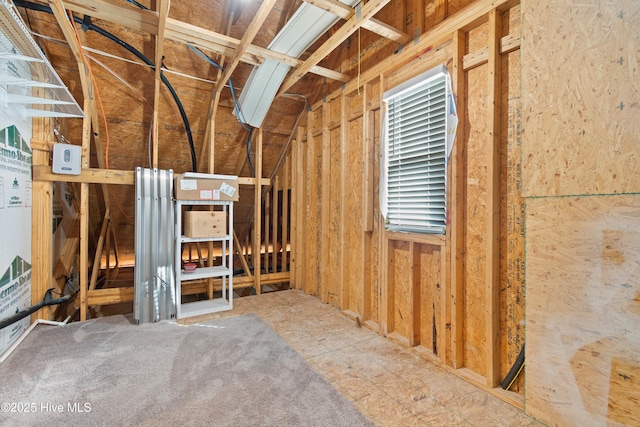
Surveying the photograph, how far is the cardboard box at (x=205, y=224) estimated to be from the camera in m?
3.05

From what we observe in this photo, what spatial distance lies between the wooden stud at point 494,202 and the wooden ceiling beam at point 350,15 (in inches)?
27.6

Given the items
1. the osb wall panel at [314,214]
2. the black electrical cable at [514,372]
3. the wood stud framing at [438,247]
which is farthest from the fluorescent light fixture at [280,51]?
the black electrical cable at [514,372]

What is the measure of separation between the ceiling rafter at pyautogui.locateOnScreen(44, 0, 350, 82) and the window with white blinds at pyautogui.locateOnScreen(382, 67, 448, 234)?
102 cm

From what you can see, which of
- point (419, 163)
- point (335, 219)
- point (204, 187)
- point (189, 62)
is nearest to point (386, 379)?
point (419, 163)

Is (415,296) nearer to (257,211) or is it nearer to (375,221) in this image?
(375,221)

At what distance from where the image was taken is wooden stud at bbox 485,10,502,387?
1.82m

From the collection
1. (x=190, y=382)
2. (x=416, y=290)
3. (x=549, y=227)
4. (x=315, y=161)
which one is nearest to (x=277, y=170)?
(x=315, y=161)

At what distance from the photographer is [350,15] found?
2166mm

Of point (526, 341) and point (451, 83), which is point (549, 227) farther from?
point (451, 83)

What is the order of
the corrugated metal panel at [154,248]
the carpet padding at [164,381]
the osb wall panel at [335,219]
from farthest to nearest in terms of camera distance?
the osb wall panel at [335,219] → the corrugated metal panel at [154,248] → the carpet padding at [164,381]

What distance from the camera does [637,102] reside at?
4.00ft

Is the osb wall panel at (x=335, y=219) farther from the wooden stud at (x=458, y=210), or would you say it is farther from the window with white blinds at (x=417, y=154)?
the wooden stud at (x=458, y=210)

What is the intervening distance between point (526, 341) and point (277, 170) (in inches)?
147

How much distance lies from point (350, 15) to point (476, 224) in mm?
1748
